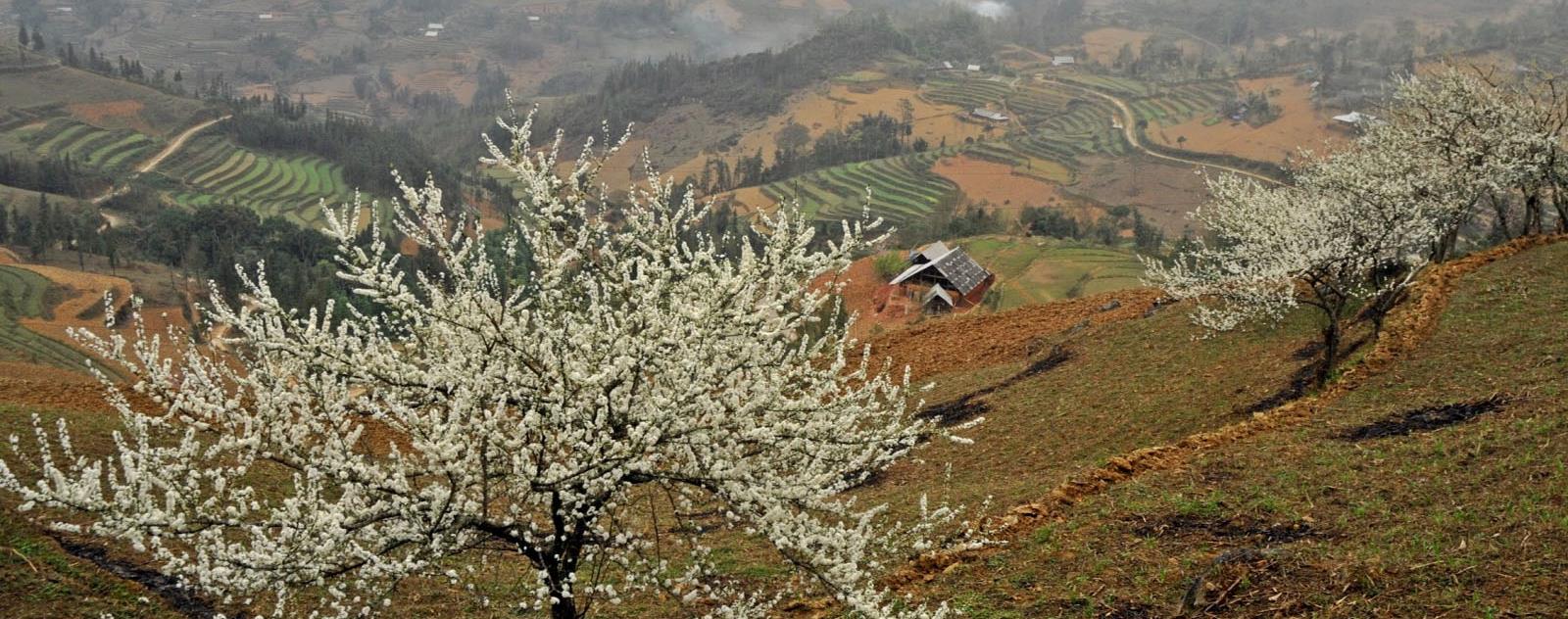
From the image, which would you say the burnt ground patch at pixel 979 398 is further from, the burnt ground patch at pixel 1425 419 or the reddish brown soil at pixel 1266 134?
the reddish brown soil at pixel 1266 134

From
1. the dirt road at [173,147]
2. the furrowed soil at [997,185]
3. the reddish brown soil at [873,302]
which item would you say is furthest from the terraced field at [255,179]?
the reddish brown soil at [873,302]

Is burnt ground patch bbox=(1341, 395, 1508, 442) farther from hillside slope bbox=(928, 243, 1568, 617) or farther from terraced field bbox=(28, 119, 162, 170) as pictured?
terraced field bbox=(28, 119, 162, 170)

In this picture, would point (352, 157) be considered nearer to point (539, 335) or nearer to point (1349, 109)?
point (1349, 109)

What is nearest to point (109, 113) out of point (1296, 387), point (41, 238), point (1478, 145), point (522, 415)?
point (41, 238)

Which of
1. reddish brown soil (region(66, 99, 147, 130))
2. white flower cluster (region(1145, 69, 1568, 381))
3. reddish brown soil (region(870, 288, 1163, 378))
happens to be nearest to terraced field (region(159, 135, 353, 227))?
reddish brown soil (region(66, 99, 147, 130))

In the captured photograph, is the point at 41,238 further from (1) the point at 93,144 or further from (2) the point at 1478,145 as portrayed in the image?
(2) the point at 1478,145

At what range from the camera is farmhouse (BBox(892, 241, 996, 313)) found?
5881 centimetres

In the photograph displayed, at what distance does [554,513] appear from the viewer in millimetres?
10742

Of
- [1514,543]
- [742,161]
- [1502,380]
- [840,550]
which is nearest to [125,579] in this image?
[840,550]

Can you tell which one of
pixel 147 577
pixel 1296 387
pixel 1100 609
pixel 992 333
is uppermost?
pixel 1100 609

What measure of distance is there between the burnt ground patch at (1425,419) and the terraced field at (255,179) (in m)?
142

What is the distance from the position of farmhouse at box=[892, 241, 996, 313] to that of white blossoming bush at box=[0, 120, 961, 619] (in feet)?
152

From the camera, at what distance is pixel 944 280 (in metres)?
60.1

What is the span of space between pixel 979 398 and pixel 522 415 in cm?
2059
